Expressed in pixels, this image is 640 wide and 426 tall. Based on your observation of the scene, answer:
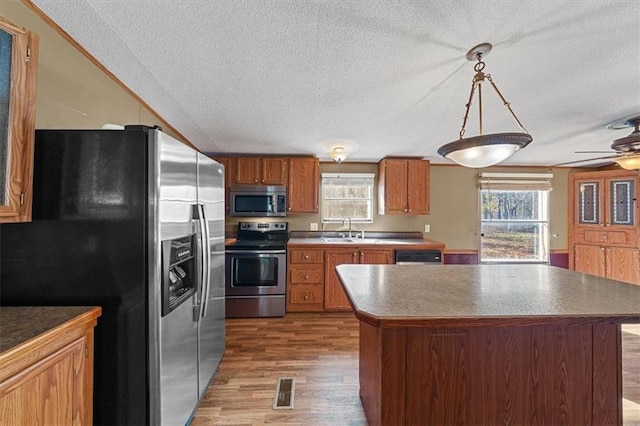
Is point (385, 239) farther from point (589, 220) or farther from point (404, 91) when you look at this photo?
point (589, 220)

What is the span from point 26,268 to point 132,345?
608 mm

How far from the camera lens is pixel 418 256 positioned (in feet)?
12.1

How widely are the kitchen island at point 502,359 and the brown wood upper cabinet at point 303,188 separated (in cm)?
270

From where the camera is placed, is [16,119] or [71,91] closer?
[16,119]

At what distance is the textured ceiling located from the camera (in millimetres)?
1286

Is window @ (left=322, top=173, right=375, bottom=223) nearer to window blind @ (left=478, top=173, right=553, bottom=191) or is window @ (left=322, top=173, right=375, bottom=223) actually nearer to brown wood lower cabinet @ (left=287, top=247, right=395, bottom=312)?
brown wood lower cabinet @ (left=287, top=247, right=395, bottom=312)

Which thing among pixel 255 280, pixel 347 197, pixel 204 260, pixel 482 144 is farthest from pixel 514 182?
pixel 204 260

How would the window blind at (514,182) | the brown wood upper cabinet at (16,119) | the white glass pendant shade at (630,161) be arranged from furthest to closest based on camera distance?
1. the window blind at (514,182)
2. the white glass pendant shade at (630,161)
3. the brown wood upper cabinet at (16,119)

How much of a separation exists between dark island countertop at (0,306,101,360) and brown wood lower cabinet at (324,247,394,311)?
2.69m

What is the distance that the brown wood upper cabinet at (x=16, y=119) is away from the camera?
1.01m

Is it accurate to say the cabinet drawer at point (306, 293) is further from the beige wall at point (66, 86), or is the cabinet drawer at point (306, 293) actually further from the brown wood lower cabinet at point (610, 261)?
the brown wood lower cabinet at point (610, 261)

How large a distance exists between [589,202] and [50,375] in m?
6.34

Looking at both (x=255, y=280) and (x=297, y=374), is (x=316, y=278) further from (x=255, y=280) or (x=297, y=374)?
(x=297, y=374)

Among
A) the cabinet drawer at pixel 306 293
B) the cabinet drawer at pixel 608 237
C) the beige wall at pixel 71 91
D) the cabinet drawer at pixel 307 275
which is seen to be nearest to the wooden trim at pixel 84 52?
the beige wall at pixel 71 91
